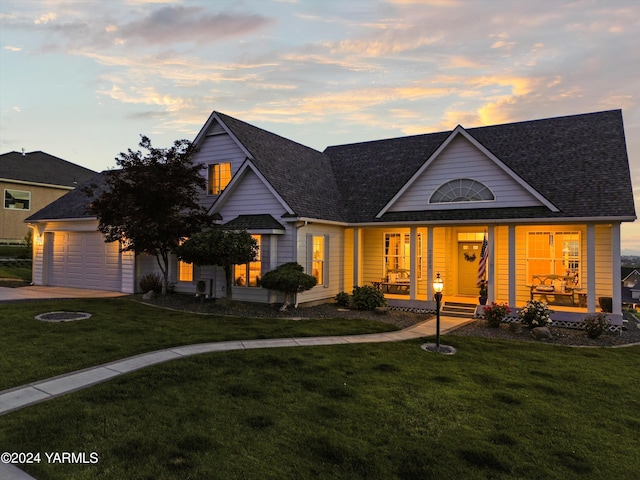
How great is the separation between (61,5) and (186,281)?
11089 millimetres

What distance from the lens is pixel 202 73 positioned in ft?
56.6

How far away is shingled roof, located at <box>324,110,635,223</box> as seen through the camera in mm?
13352

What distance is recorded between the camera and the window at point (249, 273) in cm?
1530

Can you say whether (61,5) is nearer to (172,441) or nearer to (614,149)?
(172,441)

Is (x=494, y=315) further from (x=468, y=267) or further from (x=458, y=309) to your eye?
(x=468, y=267)

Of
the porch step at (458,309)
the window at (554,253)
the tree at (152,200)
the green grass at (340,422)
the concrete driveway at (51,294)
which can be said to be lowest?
A: the green grass at (340,422)

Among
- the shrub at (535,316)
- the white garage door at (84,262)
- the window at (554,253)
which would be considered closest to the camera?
the shrub at (535,316)

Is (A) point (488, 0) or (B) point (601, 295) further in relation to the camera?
(B) point (601, 295)

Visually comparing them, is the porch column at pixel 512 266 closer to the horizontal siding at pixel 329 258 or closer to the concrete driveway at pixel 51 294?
the horizontal siding at pixel 329 258

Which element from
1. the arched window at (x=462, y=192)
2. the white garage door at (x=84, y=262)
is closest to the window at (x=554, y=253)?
the arched window at (x=462, y=192)

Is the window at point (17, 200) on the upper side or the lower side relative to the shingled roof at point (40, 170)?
lower

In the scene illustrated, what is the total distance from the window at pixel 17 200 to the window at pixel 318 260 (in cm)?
3033

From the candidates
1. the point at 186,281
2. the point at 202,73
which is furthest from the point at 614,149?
the point at 186,281

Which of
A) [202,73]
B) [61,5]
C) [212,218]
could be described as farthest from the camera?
[202,73]
